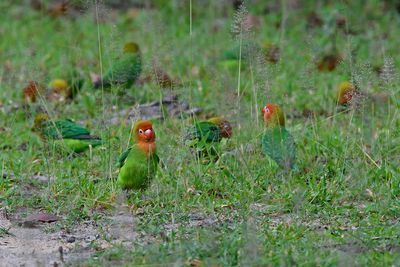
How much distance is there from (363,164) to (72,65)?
3313 mm

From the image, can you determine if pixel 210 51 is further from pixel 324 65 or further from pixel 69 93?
pixel 69 93

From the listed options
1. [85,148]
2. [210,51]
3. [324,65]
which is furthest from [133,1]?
[85,148]

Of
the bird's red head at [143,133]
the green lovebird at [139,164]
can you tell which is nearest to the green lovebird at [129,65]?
the bird's red head at [143,133]

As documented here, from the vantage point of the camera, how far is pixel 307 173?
585 centimetres

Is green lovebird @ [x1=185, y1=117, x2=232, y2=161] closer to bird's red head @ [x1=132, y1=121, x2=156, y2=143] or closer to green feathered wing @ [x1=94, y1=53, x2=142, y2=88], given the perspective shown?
bird's red head @ [x1=132, y1=121, x2=156, y2=143]

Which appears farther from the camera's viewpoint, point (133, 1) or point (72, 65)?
point (133, 1)

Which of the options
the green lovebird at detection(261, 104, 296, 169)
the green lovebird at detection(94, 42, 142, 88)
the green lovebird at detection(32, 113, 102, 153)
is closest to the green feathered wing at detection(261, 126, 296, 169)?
the green lovebird at detection(261, 104, 296, 169)

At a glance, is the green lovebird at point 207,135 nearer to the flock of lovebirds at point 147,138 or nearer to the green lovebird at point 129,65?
the flock of lovebirds at point 147,138

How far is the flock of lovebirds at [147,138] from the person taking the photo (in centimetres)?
536

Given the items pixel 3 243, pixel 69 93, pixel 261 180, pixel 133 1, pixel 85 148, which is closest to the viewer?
pixel 3 243

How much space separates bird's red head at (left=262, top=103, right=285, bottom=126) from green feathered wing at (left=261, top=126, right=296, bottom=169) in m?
0.05

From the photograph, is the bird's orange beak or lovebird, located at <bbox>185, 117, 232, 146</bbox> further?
lovebird, located at <bbox>185, 117, 232, 146</bbox>

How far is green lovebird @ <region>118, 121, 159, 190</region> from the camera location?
532cm

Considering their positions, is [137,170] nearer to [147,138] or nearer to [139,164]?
[139,164]
